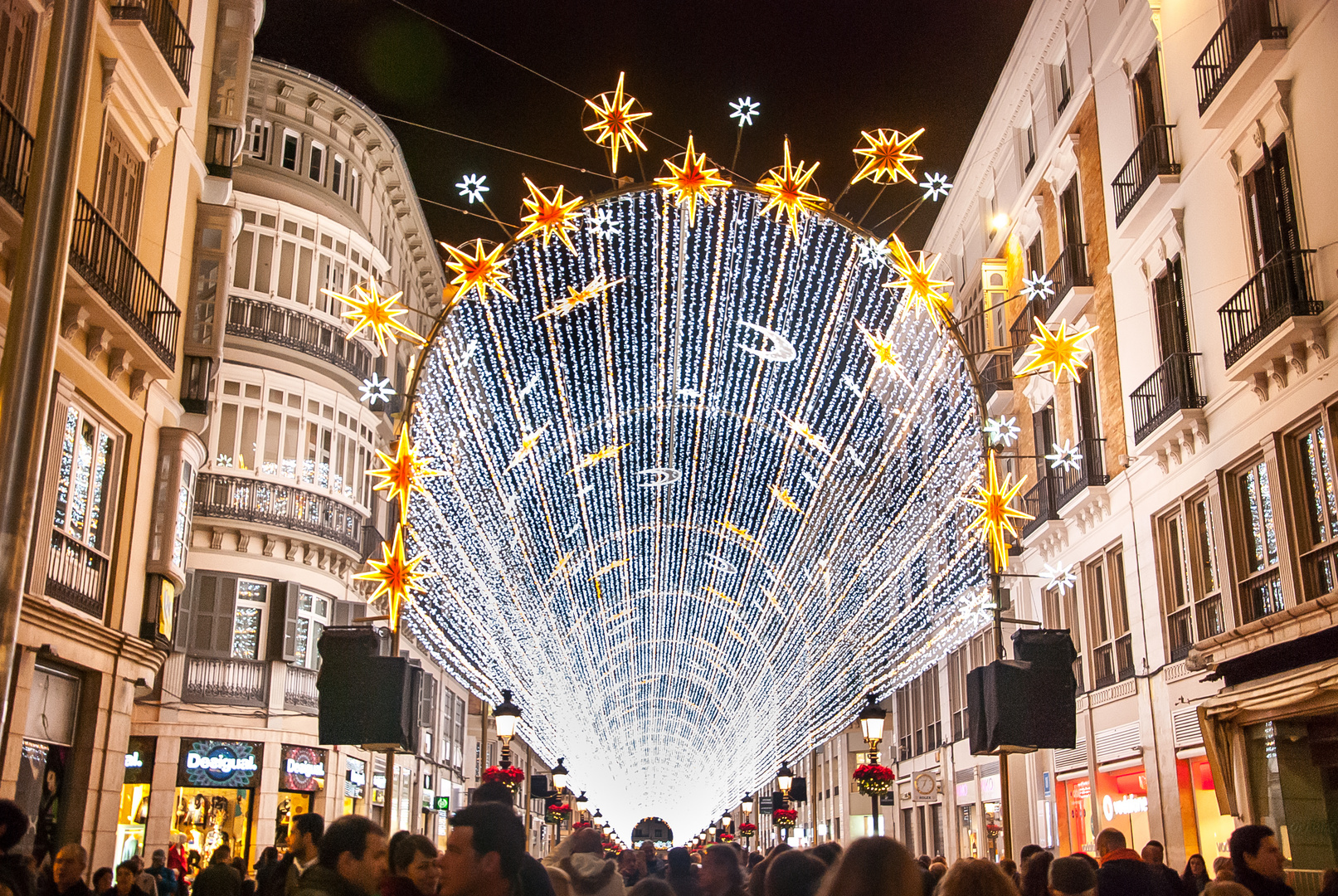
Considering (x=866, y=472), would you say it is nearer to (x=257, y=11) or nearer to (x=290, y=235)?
(x=290, y=235)

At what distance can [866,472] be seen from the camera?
1420 inches

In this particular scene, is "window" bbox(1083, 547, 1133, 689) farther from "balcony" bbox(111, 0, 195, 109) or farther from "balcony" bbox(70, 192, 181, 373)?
"balcony" bbox(111, 0, 195, 109)

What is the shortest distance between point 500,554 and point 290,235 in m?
10.3

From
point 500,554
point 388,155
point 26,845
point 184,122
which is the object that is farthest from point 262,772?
point 388,155

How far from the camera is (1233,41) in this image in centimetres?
1538

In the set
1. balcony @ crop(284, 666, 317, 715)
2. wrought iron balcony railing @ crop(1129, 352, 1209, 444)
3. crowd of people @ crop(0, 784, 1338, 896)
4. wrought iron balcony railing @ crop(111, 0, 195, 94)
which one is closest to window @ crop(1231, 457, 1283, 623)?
wrought iron balcony railing @ crop(1129, 352, 1209, 444)

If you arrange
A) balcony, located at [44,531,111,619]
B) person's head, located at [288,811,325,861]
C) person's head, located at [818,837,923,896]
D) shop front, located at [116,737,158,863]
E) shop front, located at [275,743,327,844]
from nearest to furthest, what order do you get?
person's head, located at [818,837,923,896] < person's head, located at [288,811,325,861] < balcony, located at [44,531,111,619] < shop front, located at [116,737,158,863] < shop front, located at [275,743,327,844]

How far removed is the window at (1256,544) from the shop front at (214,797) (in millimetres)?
19013

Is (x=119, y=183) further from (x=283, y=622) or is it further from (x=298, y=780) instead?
(x=298, y=780)

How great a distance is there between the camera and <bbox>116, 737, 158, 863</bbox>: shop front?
22438 millimetres

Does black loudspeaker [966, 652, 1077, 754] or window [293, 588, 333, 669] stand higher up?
window [293, 588, 333, 669]

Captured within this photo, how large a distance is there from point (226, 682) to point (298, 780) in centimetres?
280

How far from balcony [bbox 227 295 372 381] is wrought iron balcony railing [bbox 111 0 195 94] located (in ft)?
30.4

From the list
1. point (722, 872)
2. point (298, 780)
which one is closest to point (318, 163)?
point (298, 780)
